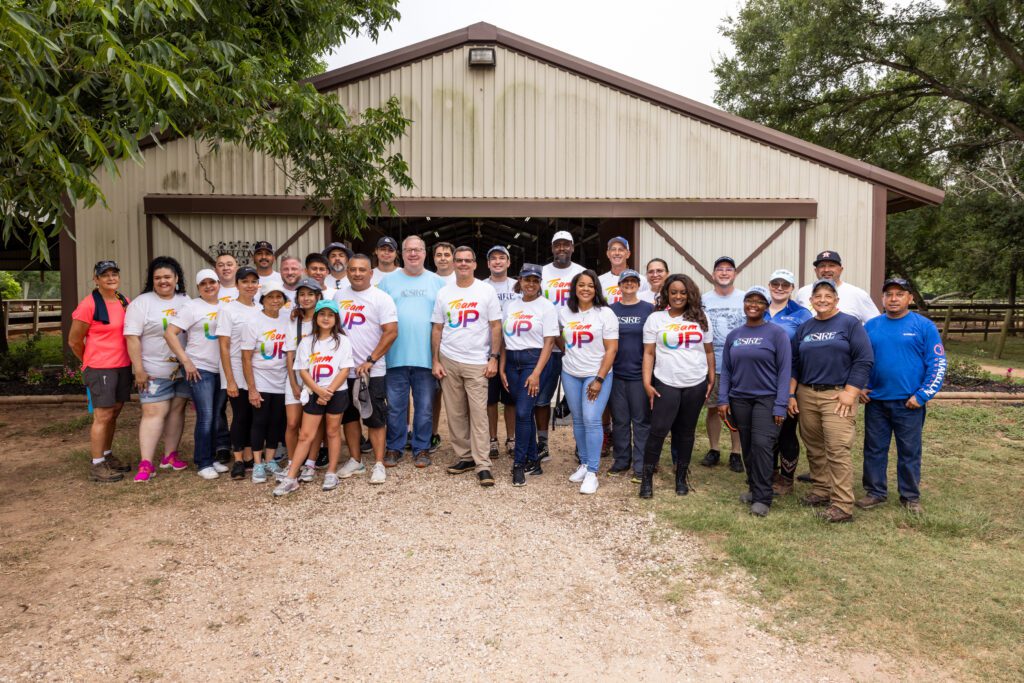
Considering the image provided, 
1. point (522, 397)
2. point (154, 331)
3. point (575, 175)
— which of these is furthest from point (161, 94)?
point (575, 175)

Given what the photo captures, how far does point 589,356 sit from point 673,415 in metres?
0.82

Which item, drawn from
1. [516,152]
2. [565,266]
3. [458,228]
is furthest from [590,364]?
[458,228]

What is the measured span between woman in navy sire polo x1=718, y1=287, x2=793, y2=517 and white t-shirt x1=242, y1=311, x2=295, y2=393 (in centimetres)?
362

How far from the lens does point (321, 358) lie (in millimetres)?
5242

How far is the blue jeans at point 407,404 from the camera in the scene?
19.0ft

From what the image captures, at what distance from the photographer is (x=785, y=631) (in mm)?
3271

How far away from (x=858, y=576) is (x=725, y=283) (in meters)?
2.84

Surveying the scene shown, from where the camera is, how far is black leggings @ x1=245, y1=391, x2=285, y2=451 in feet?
18.0

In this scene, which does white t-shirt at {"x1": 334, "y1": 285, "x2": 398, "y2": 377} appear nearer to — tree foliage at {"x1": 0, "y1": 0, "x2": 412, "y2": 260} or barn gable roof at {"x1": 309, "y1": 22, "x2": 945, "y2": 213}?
tree foliage at {"x1": 0, "y1": 0, "x2": 412, "y2": 260}

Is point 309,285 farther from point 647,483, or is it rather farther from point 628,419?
point 647,483

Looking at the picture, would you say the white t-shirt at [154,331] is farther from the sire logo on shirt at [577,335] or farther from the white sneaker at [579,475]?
the white sneaker at [579,475]

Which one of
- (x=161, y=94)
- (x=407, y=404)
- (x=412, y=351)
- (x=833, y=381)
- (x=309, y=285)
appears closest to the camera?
(x=161, y=94)

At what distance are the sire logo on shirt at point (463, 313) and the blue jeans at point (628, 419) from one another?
1.34 metres

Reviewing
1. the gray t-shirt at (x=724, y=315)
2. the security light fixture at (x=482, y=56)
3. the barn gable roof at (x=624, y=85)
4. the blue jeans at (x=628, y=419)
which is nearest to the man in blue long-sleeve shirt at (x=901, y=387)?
the gray t-shirt at (x=724, y=315)
